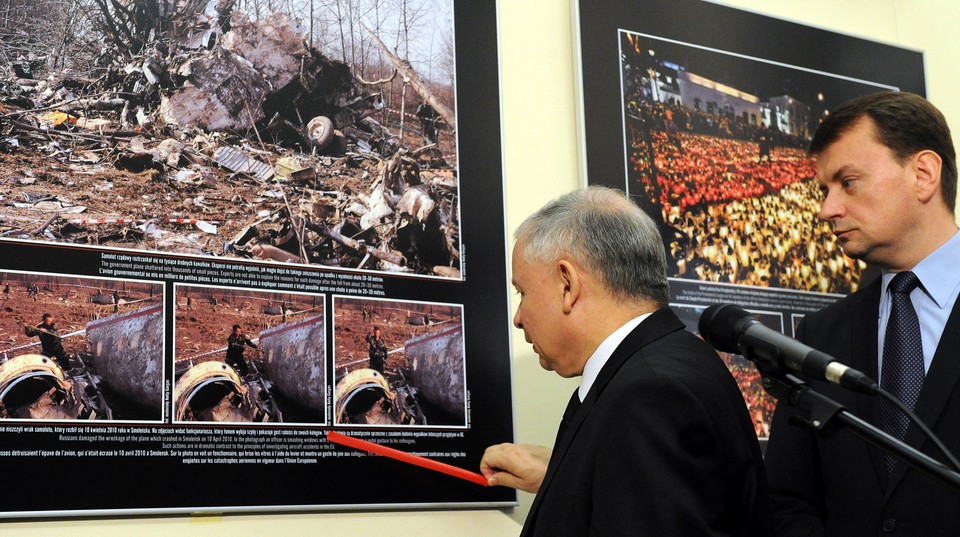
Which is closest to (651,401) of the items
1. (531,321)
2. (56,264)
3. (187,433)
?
(531,321)

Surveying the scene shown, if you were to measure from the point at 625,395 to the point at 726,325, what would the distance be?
0.58ft

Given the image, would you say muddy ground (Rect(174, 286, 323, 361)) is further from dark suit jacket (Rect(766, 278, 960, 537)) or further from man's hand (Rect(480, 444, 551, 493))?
dark suit jacket (Rect(766, 278, 960, 537))

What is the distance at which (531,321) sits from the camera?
1.74 m

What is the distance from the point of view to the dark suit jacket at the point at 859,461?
68.5 inches

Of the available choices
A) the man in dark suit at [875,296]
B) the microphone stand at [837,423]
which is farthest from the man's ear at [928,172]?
the microphone stand at [837,423]

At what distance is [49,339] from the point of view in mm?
1873

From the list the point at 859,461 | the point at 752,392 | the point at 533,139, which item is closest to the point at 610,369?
the point at 859,461

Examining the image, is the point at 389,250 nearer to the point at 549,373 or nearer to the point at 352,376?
the point at 352,376

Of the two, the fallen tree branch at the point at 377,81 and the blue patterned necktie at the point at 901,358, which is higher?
the fallen tree branch at the point at 377,81

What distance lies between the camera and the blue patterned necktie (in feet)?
6.02

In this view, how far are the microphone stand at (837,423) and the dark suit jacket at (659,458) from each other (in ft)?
0.47

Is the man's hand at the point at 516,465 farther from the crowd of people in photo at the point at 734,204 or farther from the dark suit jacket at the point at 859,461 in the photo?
the crowd of people in photo at the point at 734,204

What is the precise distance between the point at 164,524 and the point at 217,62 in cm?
92

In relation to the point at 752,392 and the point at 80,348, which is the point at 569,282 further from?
the point at 752,392
